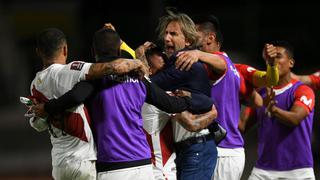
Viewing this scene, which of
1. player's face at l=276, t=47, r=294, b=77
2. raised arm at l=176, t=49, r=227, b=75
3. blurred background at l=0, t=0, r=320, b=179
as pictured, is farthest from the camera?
blurred background at l=0, t=0, r=320, b=179

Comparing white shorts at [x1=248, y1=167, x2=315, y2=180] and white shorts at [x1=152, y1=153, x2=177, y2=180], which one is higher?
white shorts at [x1=152, y1=153, x2=177, y2=180]

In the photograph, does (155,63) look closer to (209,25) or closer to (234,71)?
(234,71)

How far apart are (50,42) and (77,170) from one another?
1.04 meters

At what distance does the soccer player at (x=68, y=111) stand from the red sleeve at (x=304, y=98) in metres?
3.04

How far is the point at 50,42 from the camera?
635 cm

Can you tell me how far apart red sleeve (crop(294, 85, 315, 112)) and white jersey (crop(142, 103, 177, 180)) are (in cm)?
209

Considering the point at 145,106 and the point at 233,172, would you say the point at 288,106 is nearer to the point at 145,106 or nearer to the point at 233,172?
the point at 233,172

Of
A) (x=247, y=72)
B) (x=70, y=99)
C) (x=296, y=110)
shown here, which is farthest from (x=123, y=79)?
(x=296, y=110)

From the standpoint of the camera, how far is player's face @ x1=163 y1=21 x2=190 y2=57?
7.12 meters

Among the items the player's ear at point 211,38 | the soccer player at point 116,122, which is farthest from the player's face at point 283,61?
the soccer player at point 116,122

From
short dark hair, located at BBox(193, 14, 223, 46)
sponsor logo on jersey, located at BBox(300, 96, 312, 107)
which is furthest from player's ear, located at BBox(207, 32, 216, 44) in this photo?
sponsor logo on jersey, located at BBox(300, 96, 312, 107)

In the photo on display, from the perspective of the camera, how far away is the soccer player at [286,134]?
338 inches

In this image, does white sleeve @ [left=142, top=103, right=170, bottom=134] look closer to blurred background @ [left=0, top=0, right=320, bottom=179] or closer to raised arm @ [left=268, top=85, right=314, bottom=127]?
raised arm @ [left=268, top=85, right=314, bottom=127]

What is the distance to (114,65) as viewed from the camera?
5.89m
